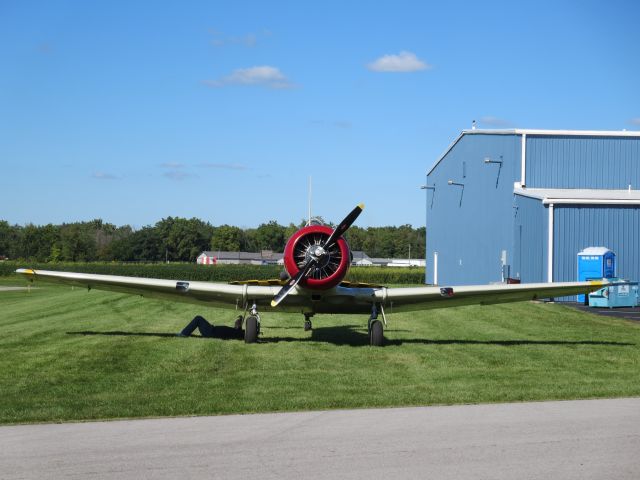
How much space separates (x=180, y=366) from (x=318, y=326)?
949 cm

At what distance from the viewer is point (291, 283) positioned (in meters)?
17.7

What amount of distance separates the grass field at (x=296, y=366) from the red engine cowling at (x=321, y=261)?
1.59 meters

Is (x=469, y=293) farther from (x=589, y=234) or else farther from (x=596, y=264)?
(x=589, y=234)

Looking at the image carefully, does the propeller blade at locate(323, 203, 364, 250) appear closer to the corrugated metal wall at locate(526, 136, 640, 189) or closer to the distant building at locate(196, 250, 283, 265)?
the corrugated metal wall at locate(526, 136, 640, 189)

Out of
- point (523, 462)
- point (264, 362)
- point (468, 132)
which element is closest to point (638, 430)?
point (523, 462)

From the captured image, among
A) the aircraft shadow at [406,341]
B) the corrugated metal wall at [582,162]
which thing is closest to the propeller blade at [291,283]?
the aircraft shadow at [406,341]

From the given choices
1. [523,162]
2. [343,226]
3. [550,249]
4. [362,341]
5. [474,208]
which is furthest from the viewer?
[474,208]

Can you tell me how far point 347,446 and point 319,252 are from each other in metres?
9.38

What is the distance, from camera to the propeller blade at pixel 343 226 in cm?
1734

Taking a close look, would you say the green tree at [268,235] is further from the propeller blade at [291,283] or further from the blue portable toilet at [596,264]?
the propeller blade at [291,283]

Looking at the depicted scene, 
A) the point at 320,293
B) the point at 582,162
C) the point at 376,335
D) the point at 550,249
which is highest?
the point at 582,162

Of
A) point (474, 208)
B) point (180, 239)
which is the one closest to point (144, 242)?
point (180, 239)

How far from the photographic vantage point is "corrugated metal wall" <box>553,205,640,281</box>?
3650 centimetres

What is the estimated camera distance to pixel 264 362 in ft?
50.7
